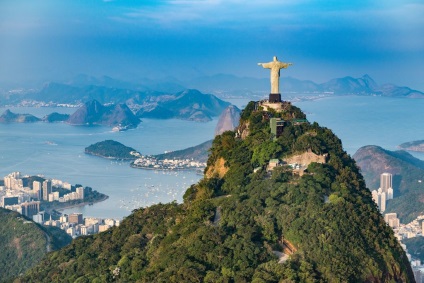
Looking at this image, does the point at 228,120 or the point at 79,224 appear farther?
the point at 228,120

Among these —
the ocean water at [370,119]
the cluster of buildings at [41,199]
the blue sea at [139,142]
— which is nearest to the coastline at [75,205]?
the blue sea at [139,142]

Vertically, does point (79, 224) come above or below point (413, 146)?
below

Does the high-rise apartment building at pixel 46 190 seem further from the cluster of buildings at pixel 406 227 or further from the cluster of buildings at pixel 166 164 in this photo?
the cluster of buildings at pixel 406 227

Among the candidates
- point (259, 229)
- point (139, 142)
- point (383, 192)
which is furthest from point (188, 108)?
point (259, 229)

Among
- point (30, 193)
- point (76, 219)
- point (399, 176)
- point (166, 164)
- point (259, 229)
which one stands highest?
point (166, 164)

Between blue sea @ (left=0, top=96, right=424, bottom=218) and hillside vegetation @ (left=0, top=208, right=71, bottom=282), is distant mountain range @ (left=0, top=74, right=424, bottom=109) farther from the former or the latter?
hillside vegetation @ (left=0, top=208, right=71, bottom=282)

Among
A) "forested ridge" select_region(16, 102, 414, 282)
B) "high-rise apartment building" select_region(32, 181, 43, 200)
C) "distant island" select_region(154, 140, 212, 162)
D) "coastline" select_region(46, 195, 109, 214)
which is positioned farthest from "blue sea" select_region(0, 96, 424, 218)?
"forested ridge" select_region(16, 102, 414, 282)

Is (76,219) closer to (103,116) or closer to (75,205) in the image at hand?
(75,205)
